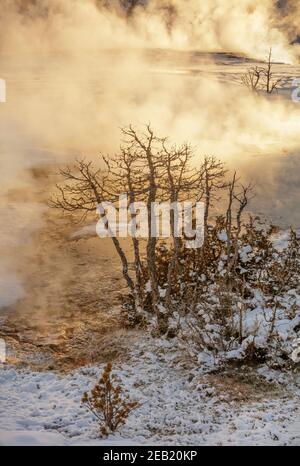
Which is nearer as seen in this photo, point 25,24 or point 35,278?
point 35,278

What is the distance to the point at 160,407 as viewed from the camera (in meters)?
7.73

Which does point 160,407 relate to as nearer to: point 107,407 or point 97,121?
point 107,407

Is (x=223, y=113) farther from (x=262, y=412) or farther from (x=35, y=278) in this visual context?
(x=262, y=412)

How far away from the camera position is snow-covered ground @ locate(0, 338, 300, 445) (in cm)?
672

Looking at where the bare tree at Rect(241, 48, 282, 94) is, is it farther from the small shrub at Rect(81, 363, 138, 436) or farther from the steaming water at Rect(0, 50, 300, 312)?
the small shrub at Rect(81, 363, 138, 436)

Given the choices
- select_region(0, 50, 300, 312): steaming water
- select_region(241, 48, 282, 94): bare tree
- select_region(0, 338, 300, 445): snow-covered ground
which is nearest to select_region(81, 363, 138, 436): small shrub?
select_region(0, 338, 300, 445): snow-covered ground

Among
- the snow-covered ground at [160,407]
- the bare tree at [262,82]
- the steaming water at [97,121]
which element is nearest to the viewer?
the snow-covered ground at [160,407]

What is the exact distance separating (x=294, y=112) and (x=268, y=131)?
453 cm

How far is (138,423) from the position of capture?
286 inches

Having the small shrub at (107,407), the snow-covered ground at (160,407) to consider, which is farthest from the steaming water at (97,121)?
the small shrub at (107,407)

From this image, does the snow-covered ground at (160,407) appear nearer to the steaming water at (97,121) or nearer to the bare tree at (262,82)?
the steaming water at (97,121)

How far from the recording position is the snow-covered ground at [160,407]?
6719 millimetres

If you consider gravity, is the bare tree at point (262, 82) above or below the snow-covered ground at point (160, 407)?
above

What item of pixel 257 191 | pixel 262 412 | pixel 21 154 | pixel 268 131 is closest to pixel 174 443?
pixel 262 412
